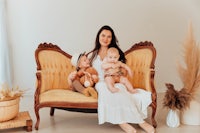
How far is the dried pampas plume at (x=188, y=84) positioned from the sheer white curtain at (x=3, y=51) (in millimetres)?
2446

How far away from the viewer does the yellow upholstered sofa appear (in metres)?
2.90

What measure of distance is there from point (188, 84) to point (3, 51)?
268 centimetres

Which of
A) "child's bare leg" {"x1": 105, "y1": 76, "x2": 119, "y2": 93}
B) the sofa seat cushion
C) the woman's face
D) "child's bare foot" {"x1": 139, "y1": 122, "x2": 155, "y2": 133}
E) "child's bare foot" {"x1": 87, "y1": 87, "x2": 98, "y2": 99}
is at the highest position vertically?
the woman's face

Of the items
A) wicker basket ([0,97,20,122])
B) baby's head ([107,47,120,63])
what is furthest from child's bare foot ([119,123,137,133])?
wicker basket ([0,97,20,122])

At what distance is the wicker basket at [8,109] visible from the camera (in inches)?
112

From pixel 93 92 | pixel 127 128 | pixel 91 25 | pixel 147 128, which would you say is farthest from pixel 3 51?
pixel 147 128

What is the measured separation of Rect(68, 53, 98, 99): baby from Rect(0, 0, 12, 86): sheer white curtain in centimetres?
152

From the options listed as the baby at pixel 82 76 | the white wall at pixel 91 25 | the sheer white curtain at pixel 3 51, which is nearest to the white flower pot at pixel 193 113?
the baby at pixel 82 76

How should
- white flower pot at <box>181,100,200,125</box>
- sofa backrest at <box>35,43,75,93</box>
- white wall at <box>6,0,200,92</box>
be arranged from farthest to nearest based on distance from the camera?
1. white wall at <box>6,0,200,92</box>
2. sofa backrest at <box>35,43,75,93</box>
3. white flower pot at <box>181,100,200,125</box>

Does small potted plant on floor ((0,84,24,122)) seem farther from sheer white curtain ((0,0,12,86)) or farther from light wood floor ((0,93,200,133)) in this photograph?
sheer white curtain ((0,0,12,86))

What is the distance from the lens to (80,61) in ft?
10.5

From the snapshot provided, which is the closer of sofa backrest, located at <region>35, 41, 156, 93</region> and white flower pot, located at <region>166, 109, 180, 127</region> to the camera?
white flower pot, located at <region>166, 109, 180, 127</region>

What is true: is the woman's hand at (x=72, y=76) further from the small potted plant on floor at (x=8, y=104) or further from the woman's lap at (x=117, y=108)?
the small potted plant on floor at (x=8, y=104)

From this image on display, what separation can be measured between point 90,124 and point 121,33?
1.94 metres
